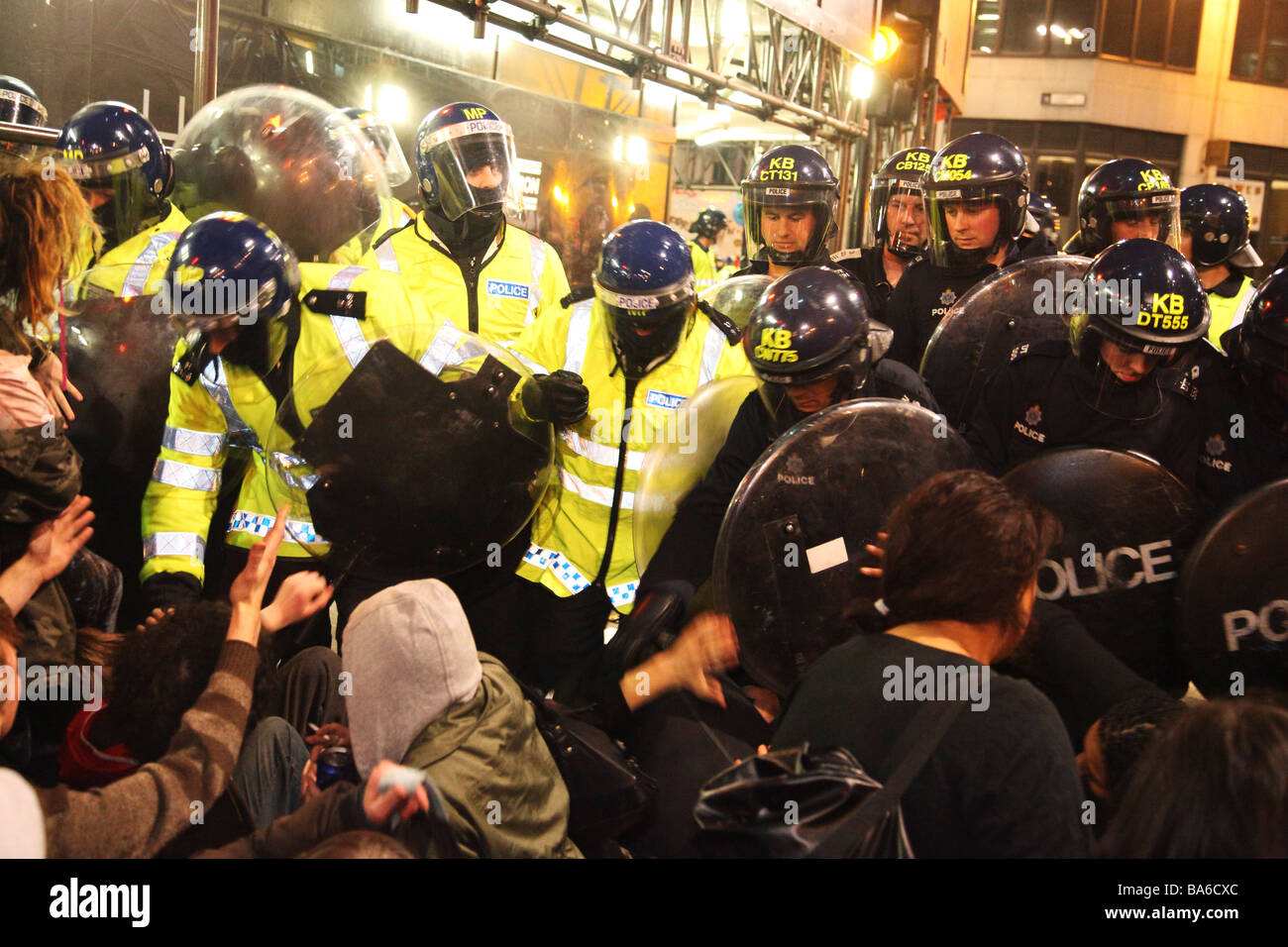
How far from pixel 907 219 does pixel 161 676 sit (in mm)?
3930

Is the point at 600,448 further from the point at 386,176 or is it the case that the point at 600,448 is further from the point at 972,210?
the point at 386,176

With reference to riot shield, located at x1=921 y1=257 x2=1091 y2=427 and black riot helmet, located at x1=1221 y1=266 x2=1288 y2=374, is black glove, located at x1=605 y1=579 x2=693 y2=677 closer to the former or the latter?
riot shield, located at x1=921 y1=257 x2=1091 y2=427

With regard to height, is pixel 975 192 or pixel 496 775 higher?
pixel 975 192

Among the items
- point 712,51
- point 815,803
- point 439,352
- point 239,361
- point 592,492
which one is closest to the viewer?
point 815,803

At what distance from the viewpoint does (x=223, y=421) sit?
3041 mm

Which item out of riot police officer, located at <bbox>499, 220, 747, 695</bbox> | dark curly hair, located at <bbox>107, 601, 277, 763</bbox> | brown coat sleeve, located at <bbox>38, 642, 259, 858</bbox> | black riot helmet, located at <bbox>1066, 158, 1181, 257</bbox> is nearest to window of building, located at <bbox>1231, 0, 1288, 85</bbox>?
black riot helmet, located at <bbox>1066, 158, 1181, 257</bbox>

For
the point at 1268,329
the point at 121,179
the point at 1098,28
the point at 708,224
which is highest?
the point at 1098,28

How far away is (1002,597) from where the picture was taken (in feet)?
5.31

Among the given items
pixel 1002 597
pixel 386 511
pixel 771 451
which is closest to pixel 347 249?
pixel 386 511

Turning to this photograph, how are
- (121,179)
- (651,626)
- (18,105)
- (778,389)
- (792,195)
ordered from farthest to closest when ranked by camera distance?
(18,105)
(792,195)
(121,179)
(778,389)
(651,626)

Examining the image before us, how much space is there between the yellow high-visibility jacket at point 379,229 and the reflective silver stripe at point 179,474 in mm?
1075

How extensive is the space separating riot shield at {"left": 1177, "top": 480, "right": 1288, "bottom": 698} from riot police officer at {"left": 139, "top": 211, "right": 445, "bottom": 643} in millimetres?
1962

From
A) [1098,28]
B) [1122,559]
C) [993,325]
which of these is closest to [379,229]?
[993,325]
